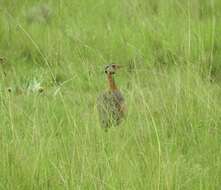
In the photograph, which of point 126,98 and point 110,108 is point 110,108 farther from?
point 126,98

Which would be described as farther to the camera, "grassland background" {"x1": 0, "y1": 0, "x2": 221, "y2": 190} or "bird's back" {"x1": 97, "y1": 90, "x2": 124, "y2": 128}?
"bird's back" {"x1": 97, "y1": 90, "x2": 124, "y2": 128}

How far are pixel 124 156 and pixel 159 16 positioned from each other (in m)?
3.29

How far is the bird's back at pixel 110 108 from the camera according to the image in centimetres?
398

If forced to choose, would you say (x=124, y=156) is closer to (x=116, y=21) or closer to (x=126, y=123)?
(x=126, y=123)

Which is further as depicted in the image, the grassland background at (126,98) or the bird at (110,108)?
the bird at (110,108)

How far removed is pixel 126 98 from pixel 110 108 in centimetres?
79

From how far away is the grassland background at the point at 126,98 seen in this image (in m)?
3.26

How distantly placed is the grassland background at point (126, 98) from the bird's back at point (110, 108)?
0.06 metres

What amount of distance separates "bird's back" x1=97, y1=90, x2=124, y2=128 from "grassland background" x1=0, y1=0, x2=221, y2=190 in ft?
0.20

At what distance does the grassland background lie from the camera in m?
3.26

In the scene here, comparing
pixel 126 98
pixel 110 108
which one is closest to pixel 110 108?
pixel 110 108

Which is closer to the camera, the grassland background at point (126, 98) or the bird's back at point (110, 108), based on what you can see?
the grassland background at point (126, 98)

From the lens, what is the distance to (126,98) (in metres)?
4.87

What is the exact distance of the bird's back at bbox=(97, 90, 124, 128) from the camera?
3977 mm
